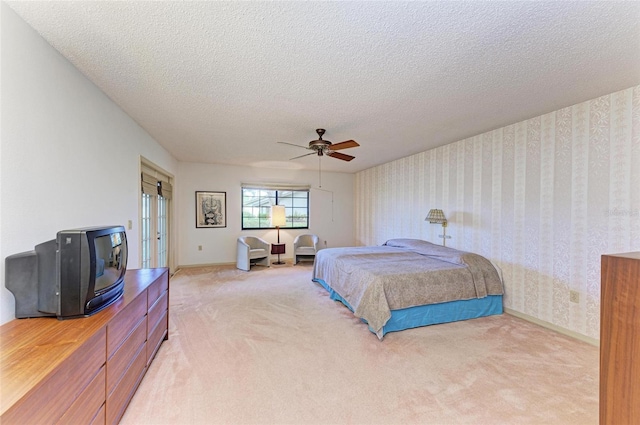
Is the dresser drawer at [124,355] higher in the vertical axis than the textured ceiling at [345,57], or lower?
lower

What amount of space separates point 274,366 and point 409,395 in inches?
40.1

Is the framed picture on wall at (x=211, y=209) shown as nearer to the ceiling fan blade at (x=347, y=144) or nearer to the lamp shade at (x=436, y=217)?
the ceiling fan blade at (x=347, y=144)

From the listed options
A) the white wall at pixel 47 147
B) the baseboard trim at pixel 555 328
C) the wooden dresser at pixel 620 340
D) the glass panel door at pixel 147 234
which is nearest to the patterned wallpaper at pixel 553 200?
the baseboard trim at pixel 555 328

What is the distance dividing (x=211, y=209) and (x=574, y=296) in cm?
589

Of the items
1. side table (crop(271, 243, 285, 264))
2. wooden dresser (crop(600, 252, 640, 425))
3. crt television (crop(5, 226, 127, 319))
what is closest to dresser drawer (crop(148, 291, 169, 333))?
crt television (crop(5, 226, 127, 319))

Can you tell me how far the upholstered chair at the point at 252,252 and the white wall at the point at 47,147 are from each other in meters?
2.94

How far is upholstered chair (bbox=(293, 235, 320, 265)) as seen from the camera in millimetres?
5855

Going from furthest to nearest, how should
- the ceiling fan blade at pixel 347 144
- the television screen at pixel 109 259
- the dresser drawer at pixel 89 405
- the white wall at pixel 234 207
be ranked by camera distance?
1. the white wall at pixel 234 207
2. the ceiling fan blade at pixel 347 144
3. the television screen at pixel 109 259
4. the dresser drawer at pixel 89 405

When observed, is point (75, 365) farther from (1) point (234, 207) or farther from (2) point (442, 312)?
(1) point (234, 207)

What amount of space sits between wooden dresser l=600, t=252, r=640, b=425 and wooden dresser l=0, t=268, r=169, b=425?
1881mm

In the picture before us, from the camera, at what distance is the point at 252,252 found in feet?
17.6

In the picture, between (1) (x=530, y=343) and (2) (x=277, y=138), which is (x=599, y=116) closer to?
(1) (x=530, y=343)

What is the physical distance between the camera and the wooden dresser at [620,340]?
828 mm

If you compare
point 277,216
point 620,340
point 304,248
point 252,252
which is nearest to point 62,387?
point 620,340
